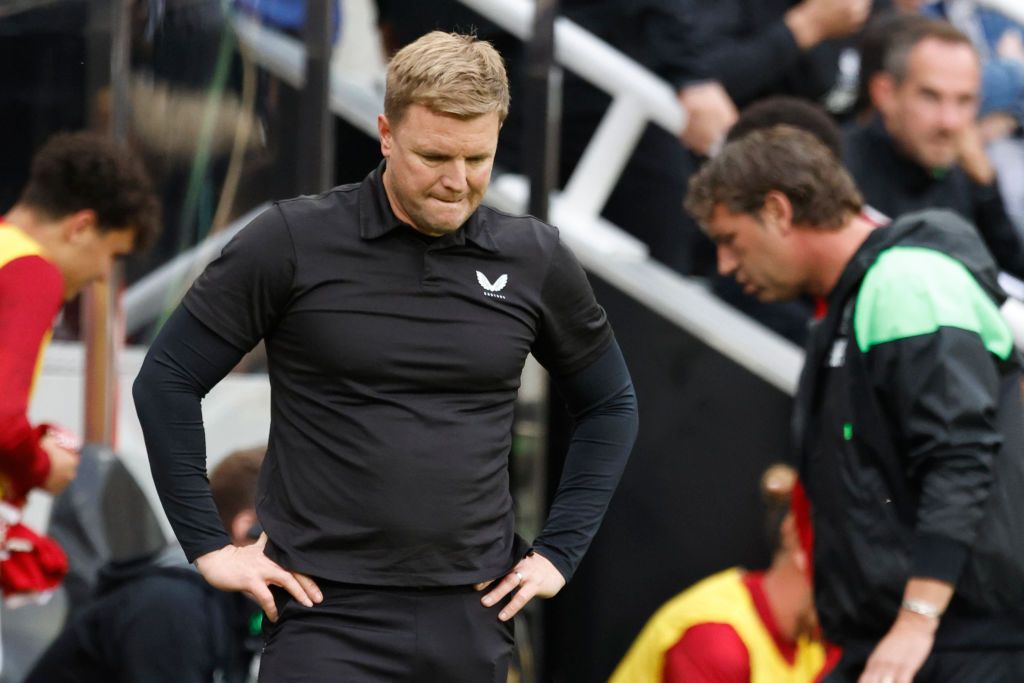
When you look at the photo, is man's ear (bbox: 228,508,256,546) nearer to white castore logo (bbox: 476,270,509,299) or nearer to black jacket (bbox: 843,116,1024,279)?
white castore logo (bbox: 476,270,509,299)

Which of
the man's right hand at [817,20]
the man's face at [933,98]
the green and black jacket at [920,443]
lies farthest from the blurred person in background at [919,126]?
the green and black jacket at [920,443]

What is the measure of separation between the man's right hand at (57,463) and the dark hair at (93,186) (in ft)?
1.80

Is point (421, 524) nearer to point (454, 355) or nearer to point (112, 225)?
point (454, 355)

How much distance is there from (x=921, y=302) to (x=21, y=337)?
1812 millimetres

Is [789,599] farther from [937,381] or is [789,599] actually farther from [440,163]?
[440,163]

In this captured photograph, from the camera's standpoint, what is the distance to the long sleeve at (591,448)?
309 cm

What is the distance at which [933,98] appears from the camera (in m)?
5.14

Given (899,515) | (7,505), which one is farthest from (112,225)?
(899,515)

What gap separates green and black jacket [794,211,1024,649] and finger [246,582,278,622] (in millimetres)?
1290

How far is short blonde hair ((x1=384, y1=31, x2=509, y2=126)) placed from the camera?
2.74 metres

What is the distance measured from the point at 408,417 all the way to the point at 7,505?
144cm

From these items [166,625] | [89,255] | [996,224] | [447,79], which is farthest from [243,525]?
[996,224]

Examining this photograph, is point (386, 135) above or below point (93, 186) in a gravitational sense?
above

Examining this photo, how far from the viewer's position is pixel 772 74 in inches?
215
